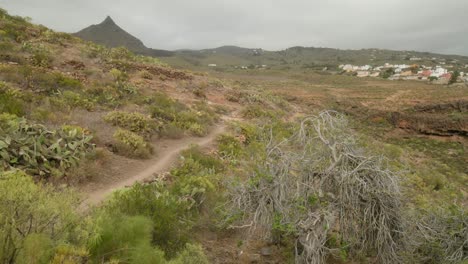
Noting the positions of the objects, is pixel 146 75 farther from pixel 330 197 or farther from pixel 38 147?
pixel 330 197

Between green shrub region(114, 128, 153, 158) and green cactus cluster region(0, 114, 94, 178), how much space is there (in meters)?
0.94

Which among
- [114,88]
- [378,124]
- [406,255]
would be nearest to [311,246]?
[406,255]

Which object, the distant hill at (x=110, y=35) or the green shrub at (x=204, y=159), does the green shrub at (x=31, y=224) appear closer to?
the green shrub at (x=204, y=159)

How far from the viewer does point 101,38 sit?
283ft

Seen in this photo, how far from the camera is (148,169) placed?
28.8 feet

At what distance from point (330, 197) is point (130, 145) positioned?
6.02m

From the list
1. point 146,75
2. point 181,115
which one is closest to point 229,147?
point 181,115

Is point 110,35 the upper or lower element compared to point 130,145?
upper

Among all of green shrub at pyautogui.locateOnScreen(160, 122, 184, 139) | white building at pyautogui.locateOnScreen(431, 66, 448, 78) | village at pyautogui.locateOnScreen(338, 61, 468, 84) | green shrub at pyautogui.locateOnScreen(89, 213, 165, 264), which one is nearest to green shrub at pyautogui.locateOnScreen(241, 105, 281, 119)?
green shrub at pyautogui.locateOnScreen(160, 122, 184, 139)

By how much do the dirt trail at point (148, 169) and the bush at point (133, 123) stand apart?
72 centimetres

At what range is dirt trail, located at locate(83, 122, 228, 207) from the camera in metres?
6.86

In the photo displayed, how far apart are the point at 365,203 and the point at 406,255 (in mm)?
1270

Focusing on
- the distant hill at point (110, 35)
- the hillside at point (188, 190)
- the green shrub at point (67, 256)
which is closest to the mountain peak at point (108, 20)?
the distant hill at point (110, 35)

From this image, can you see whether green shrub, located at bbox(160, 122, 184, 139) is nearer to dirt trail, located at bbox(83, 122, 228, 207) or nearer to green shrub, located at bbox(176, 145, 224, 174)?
dirt trail, located at bbox(83, 122, 228, 207)
